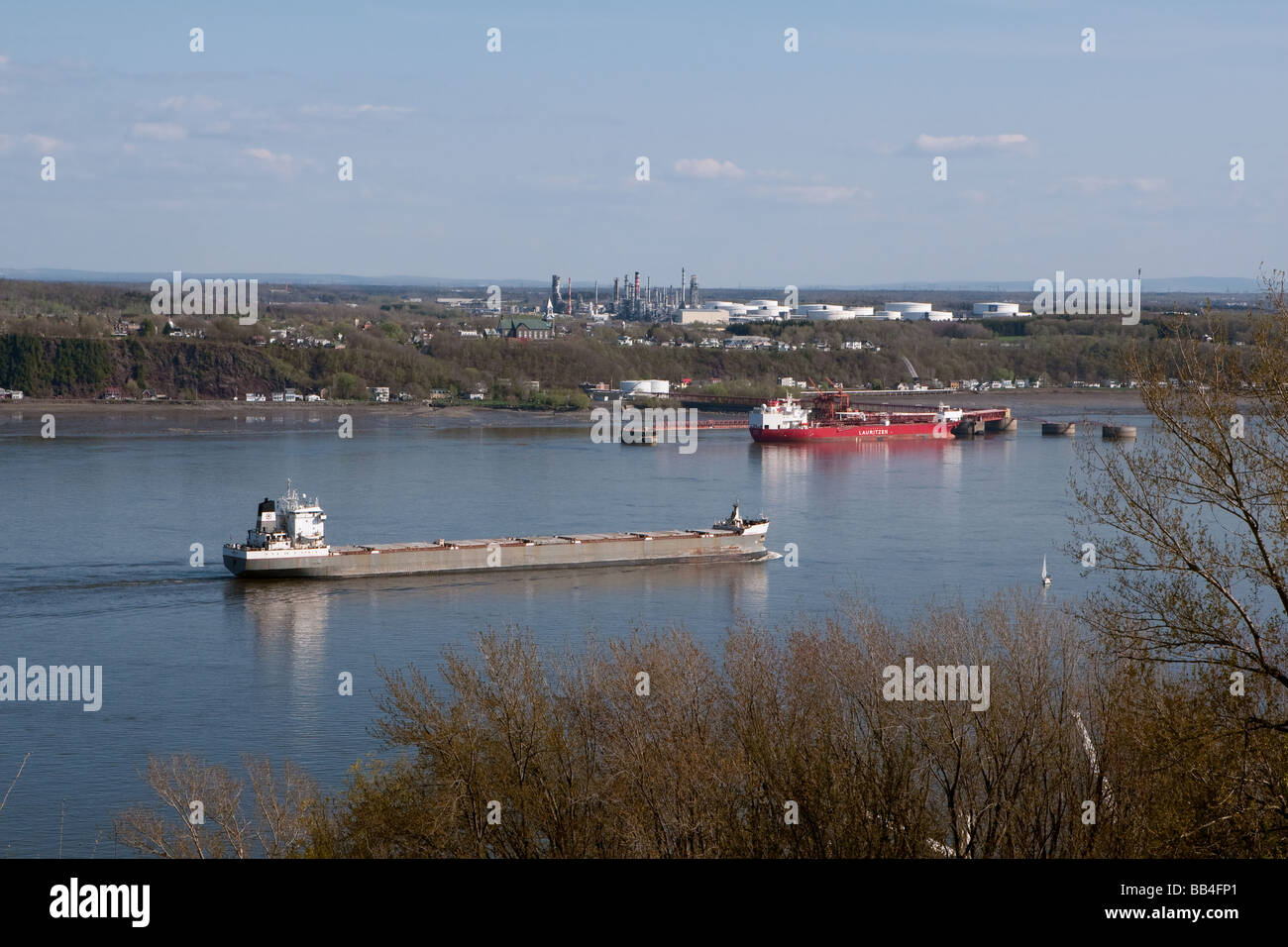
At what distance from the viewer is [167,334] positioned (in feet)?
167

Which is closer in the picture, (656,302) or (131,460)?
(131,460)

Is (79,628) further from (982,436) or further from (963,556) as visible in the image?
(982,436)

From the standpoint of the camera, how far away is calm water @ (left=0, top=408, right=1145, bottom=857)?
35.6ft

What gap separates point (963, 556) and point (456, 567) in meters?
6.74

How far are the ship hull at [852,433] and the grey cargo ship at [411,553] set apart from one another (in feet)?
62.1

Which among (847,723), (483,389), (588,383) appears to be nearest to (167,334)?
(483,389)

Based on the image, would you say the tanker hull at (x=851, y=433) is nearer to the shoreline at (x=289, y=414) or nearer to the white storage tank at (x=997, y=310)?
the shoreline at (x=289, y=414)

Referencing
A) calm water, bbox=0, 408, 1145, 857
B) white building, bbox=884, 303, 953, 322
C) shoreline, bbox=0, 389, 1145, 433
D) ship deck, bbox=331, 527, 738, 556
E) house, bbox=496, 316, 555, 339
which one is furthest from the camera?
white building, bbox=884, 303, 953, 322

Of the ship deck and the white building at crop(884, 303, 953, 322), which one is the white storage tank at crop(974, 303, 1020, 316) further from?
the ship deck

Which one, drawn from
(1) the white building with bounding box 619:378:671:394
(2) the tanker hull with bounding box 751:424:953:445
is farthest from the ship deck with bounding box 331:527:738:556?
(1) the white building with bounding box 619:378:671:394

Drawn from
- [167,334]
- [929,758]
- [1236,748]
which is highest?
[167,334]

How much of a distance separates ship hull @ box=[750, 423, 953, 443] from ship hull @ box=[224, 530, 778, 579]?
18.3m

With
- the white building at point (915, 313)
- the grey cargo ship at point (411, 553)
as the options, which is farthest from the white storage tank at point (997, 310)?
the grey cargo ship at point (411, 553)

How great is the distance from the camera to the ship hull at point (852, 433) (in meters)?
38.8
